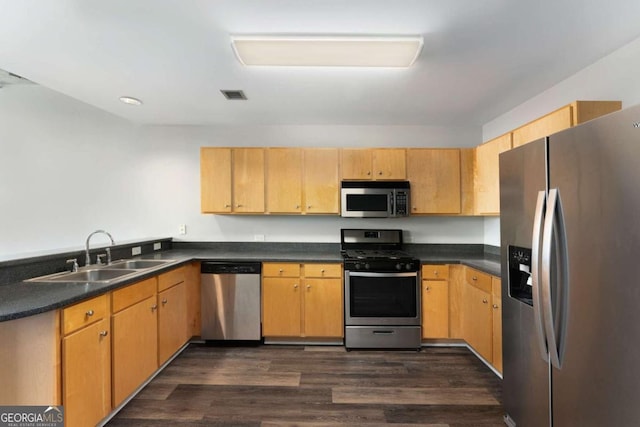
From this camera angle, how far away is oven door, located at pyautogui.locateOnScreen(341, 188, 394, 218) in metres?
3.21

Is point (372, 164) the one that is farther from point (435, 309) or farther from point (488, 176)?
point (435, 309)

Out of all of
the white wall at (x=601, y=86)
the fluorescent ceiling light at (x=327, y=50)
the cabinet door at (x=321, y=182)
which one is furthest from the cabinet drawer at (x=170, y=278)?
the white wall at (x=601, y=86)

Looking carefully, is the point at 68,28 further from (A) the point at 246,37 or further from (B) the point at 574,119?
(B) the point at 574,119

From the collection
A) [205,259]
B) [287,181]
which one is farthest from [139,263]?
[287,181]

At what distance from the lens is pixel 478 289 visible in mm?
2607

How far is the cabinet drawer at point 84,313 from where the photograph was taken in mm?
1550

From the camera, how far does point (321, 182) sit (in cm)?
329

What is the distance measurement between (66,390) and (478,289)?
3037mm

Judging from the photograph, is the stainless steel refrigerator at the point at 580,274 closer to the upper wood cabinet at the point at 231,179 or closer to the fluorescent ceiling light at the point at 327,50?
the fluorescent ceiling light at the point at 327,50

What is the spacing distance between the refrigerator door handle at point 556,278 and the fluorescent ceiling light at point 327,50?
48.6 inches

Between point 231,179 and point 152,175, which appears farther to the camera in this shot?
point 152,175

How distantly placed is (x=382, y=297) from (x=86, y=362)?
238 centimetres

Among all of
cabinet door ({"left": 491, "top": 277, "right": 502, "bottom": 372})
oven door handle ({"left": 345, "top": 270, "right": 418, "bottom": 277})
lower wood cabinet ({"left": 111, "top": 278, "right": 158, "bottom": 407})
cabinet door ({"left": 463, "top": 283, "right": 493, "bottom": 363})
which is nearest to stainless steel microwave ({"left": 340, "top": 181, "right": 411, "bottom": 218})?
oven door handle ({"left": 345, "top": 270, "right": 418, "bottom": 277})

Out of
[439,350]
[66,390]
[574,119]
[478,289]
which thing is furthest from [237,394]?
[574,119]
